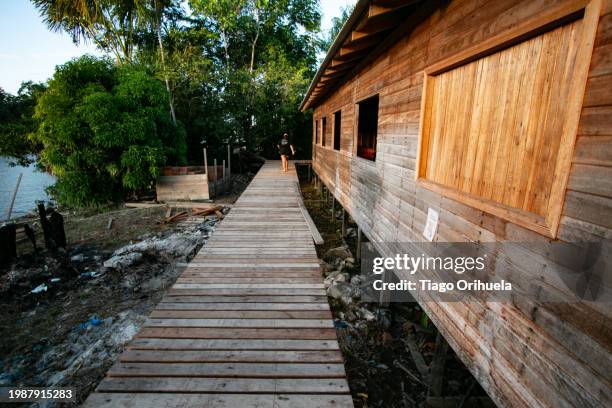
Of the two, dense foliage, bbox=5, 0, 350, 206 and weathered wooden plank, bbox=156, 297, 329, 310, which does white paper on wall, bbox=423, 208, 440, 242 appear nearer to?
weathered wooden plank, bbox=156, 297, 329, 310

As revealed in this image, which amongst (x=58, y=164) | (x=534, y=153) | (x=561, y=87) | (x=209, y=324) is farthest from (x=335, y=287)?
(x=58, y=164)

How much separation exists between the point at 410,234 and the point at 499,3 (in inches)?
98.0

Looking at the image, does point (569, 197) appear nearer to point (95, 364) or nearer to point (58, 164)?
point (95, 364)

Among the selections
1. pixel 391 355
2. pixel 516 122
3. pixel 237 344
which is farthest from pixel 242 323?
pixel 516 122

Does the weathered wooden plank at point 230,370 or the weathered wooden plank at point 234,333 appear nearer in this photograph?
the weathered wooden plank at point 230,370

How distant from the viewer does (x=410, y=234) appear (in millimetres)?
3818

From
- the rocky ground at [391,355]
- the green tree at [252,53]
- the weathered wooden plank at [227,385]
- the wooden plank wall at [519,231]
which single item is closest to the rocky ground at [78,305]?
the weathered wooden plank at [227,385]

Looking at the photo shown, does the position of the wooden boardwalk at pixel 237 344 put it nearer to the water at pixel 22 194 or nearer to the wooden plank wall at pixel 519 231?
the wooden plank wall at pixel 519 231

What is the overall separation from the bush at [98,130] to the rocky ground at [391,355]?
10.1m

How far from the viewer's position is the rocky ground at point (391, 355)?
12.9 ft

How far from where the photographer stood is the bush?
449 inches

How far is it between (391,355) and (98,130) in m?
12.7

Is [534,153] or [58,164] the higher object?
[534,153]

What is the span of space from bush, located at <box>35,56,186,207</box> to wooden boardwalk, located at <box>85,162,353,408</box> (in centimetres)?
952
